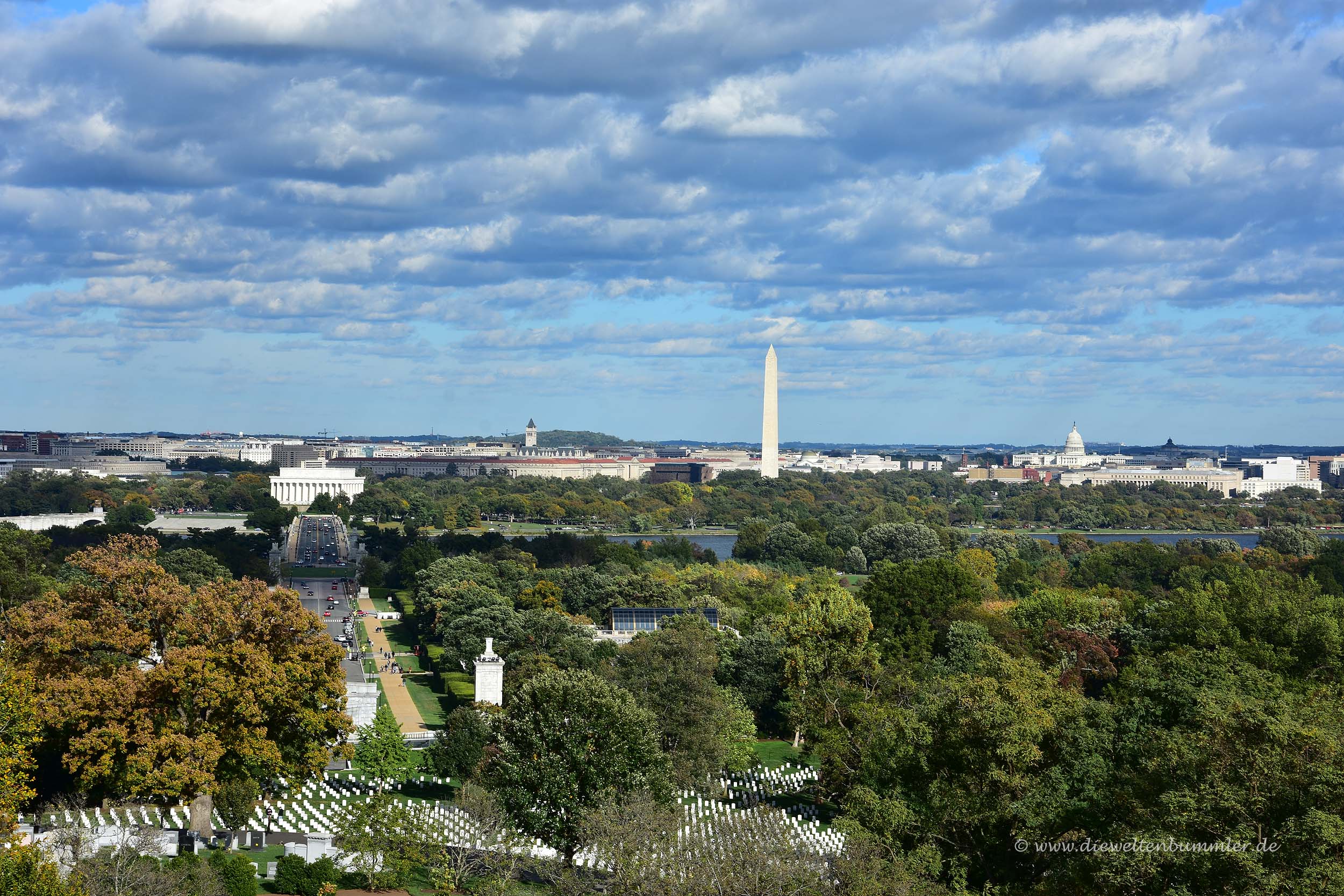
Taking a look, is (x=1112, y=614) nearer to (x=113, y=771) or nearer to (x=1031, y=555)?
(x=113, y=771)

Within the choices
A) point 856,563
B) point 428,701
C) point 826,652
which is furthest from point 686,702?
point 856,563

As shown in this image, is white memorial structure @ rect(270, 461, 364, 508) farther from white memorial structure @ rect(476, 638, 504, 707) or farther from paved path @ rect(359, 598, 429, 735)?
white memorial structure @ rect(476, 638, 504, 707)

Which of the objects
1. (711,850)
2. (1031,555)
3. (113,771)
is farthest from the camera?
(1031,555)

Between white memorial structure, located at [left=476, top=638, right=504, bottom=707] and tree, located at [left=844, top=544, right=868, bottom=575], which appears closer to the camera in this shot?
white memorial structure, located at [left=476, top=638, right=504, bottom=707]

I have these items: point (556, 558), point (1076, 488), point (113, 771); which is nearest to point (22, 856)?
point (113, 771)

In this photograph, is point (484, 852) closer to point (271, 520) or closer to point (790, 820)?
point (790, 820)

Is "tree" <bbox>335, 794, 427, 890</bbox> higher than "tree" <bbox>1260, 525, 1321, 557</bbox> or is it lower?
lower

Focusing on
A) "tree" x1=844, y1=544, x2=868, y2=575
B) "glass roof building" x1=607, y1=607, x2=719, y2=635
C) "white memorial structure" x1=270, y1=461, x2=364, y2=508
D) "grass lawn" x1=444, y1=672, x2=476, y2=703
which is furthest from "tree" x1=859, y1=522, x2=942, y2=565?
"white memorial structure" x1=270, y1=461, x2=364, y2=508
